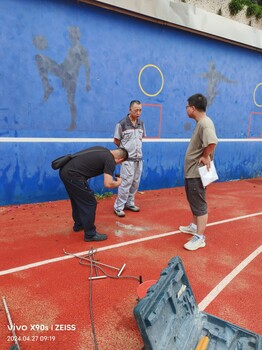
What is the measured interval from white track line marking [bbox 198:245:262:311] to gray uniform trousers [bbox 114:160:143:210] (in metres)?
2.32

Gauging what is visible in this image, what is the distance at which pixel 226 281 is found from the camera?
3.58 meters

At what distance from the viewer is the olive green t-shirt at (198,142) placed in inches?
151

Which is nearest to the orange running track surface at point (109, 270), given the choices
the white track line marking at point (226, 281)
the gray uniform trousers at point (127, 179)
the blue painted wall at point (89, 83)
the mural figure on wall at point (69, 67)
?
the white track line marking at point (226, 281)

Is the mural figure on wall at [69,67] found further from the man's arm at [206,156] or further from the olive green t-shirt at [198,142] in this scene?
the man's arm at [206,156]

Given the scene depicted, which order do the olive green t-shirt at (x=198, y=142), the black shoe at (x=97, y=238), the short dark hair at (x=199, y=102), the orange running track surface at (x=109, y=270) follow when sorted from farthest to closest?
the black shoe at (x=97, y=238), the short dark hair at (x=199, y=102), the olive green t-shirt at (x=198, y=142), the orange running track surface at (x=109, y=270)

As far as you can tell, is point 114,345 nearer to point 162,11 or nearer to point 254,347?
point 254,347

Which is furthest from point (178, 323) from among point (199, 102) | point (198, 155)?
point (199, 102)

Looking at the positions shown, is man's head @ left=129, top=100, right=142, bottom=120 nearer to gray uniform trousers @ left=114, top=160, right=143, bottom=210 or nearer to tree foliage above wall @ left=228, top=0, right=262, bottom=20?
gray uniform trousers @ left=114, top=160, right=143, bottom=210

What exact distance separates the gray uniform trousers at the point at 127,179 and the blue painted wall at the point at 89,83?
1.45 metres

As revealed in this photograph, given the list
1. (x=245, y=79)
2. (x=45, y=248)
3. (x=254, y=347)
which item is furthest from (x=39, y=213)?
(x=245, y=79)

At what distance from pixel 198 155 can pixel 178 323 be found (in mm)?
2289

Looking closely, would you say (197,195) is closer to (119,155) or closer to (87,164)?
(119,155)

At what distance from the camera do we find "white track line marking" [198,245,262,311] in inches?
123

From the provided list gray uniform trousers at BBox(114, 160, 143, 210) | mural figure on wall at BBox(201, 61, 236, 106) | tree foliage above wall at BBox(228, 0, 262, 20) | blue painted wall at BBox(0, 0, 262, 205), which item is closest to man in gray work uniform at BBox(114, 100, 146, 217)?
gray uniform trousers at BBox(114, 160, 143, 210)
